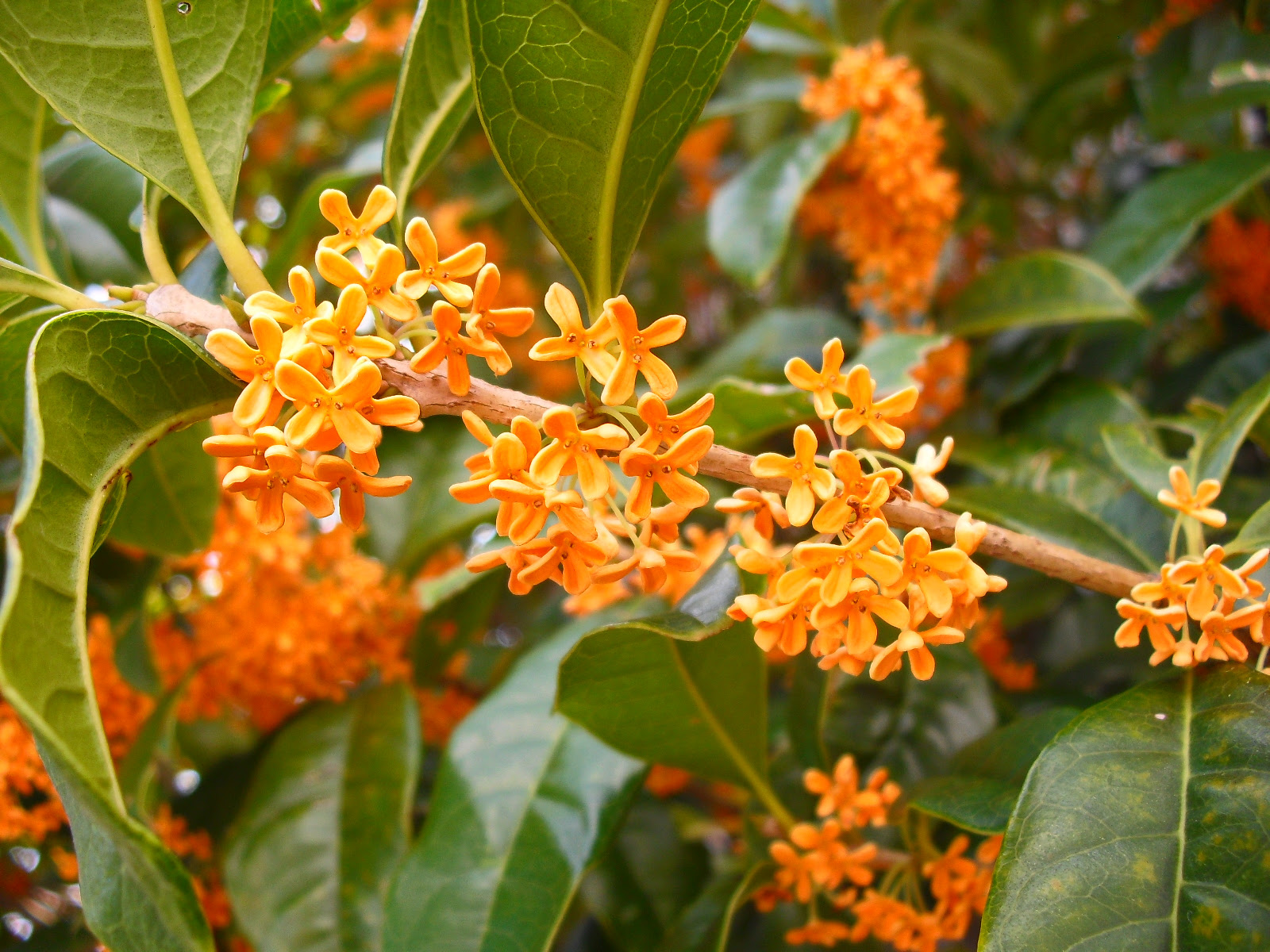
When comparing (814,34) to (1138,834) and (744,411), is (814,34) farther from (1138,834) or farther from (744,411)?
(1138,834)

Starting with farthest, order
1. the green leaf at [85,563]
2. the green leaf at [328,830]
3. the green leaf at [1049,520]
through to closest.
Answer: the green leaf at [328,830], the green leaf at [1049,520], the green leaf at [85,563]

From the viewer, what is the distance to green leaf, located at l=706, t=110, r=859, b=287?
1819mm

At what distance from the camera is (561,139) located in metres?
0.91

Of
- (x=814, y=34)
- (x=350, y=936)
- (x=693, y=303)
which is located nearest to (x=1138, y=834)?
(x=350, y=936)

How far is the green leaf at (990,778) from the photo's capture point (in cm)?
98

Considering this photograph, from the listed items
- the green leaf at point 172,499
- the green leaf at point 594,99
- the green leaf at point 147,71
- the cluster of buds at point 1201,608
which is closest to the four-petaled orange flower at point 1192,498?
the cluster of buds at point 1201,608

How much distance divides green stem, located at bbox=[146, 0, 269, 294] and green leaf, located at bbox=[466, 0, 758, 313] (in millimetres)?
278

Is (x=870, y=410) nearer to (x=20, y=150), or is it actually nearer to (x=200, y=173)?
(x=200, y=173)

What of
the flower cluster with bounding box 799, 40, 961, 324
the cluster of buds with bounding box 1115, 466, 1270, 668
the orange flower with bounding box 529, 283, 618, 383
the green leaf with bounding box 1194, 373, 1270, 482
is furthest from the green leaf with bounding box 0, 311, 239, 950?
the flower cluster with bounding box 799, 40, 961, 324

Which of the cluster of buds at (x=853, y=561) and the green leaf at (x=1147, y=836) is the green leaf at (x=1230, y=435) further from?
the cluster of buds at (x=853, y=561)

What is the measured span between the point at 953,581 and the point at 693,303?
2.74 meters

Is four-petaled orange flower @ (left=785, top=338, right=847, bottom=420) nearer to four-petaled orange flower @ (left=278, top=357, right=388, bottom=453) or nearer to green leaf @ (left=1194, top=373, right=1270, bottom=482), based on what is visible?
four-petaled orange flower @ (left=278, top=357, right=388, bottom=453)

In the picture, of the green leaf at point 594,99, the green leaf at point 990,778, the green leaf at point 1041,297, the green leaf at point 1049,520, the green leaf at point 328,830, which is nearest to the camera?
the green leaf at point 594,99

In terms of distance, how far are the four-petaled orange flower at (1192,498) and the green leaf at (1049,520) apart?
0.26 metres
